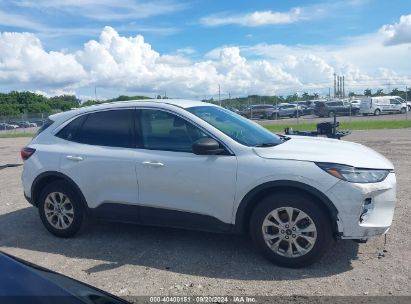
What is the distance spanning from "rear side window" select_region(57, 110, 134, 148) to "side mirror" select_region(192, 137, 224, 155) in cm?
95

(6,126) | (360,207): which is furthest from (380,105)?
(360,207)

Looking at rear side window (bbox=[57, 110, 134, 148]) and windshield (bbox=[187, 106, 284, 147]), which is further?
rear side window (bbox=[57, 110, 134, 148])

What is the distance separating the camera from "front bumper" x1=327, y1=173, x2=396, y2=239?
4.34 meters

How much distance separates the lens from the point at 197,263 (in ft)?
15.6

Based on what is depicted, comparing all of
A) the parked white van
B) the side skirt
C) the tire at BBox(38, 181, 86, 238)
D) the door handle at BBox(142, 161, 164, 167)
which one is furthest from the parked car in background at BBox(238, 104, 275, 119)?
the door handle at BBox(142, 161, 164, 167)

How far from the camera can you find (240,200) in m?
4.66

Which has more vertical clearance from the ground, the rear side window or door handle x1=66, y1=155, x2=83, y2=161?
the rear side window

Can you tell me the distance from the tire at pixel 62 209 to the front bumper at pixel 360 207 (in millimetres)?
3062

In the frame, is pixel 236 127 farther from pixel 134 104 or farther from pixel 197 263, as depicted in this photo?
pixel 197 263

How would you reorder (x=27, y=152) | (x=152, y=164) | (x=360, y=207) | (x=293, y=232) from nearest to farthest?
(x=360, y=207) → (x=293, y=232) → (x=152, y=164) → (x=27, y=152)

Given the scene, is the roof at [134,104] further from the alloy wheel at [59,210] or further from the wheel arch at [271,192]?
the wheel arch at [271,192]

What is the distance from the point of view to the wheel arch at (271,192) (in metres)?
4.39

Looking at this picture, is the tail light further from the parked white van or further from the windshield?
the parked white van

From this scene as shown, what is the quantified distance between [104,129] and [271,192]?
2.29 meters
